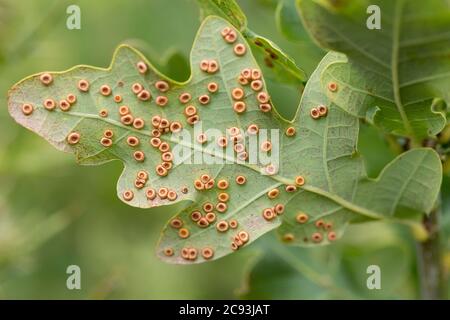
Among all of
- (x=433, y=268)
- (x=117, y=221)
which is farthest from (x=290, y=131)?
(x=117, y=221)

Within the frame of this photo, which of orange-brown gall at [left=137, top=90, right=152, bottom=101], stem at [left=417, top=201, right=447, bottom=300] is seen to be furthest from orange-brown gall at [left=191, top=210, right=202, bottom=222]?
stem at [left=417, top=201, right=447, bottom=300]

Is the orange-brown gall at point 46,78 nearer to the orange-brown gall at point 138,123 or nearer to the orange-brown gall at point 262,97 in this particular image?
the orange-brown gall at point 138,123

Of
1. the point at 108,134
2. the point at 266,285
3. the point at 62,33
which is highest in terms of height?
the point at 62,33

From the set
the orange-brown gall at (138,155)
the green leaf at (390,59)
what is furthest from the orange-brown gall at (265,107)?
the orange-brown gall at (138,155)

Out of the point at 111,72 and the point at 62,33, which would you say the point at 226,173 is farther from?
the point at 62,33

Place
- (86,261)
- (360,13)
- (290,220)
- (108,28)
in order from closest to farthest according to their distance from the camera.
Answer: (360,13) → (290,220) → (86,261) → (108,28)

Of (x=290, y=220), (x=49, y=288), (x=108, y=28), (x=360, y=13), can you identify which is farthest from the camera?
(x=108, y=28)

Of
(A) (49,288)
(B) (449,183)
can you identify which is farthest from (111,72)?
(A) (49,288)
